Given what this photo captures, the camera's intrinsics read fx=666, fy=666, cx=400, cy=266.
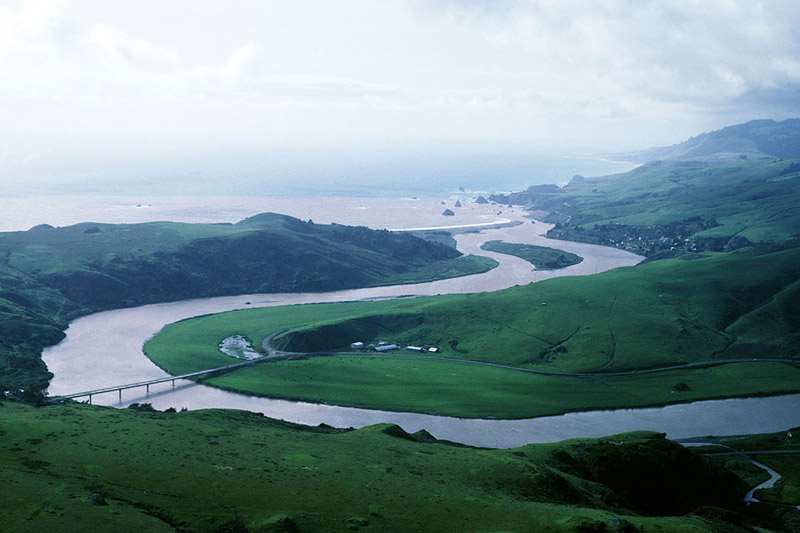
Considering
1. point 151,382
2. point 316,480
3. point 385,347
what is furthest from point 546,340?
point 316,480

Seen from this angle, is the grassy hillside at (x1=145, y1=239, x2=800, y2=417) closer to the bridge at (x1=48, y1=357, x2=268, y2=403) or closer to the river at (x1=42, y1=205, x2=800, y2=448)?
the river at (x1=42, y1=205, x2=800, y2=448)

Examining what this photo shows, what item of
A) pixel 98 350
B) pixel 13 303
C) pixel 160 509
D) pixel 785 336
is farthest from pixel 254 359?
pixel 785 336

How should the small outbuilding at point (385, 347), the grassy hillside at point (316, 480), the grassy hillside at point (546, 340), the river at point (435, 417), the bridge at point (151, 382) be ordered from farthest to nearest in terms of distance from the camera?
the small outbuilding at point (385, 347) → the grassy hillside at point (546, 340) → the bridge at point (151, 382) → the river at point (435, 417) → the grassy hillside at point (316, 480)

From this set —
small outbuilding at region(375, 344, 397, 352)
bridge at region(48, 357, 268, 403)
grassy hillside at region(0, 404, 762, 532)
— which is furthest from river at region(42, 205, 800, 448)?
small outbuilding at region(375, 344, 397, 352)

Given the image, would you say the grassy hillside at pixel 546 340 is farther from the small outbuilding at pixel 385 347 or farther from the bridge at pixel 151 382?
the small outbuilding at pixel 385 347

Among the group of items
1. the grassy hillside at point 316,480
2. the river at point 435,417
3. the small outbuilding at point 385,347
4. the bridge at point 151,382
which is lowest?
the river at point 435,417

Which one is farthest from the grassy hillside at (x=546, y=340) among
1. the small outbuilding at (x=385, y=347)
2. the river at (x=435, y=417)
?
the small outbuilding at (x=385, y=347)
